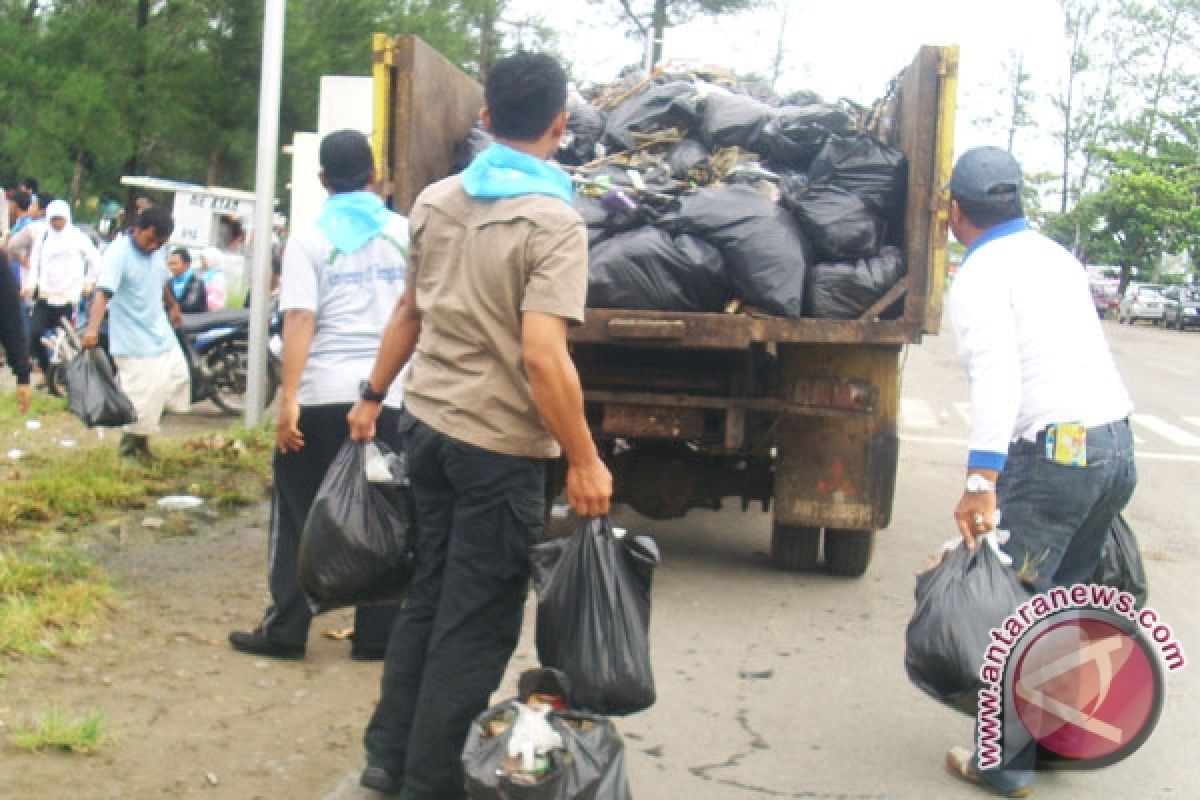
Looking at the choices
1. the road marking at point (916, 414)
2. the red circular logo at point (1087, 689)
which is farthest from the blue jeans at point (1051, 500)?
the road marking at point (916, 414)

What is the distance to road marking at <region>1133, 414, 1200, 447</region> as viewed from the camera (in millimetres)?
13758

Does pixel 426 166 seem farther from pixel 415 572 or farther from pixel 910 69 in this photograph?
pixel 415 572

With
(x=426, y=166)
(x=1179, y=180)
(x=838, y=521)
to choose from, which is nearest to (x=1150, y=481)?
(x=838, y=521)

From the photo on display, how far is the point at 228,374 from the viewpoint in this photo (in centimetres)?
1220

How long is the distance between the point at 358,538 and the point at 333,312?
1114 millimetres

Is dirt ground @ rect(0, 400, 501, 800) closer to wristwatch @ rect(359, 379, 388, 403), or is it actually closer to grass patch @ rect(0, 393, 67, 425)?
wristwatch @ rect(359, 379, 388, 403)

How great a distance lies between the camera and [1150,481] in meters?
11.0

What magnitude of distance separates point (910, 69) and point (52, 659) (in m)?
4.50

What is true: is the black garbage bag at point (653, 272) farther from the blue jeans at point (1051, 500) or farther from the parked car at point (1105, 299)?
the parked car at point (1105, 299)

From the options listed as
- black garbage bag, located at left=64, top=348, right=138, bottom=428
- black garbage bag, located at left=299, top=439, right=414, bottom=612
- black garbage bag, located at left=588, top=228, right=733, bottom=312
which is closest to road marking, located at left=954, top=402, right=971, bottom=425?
black garbage bag, located at left=588, top=228, right=733, bottom=312

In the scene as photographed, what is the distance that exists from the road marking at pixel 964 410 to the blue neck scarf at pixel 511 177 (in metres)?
11.6

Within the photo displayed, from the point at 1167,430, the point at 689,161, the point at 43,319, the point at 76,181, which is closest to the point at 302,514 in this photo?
the point at 689,161

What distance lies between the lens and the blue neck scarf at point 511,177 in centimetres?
352

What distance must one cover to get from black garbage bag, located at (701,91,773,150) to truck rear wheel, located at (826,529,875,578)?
6.59 ft
